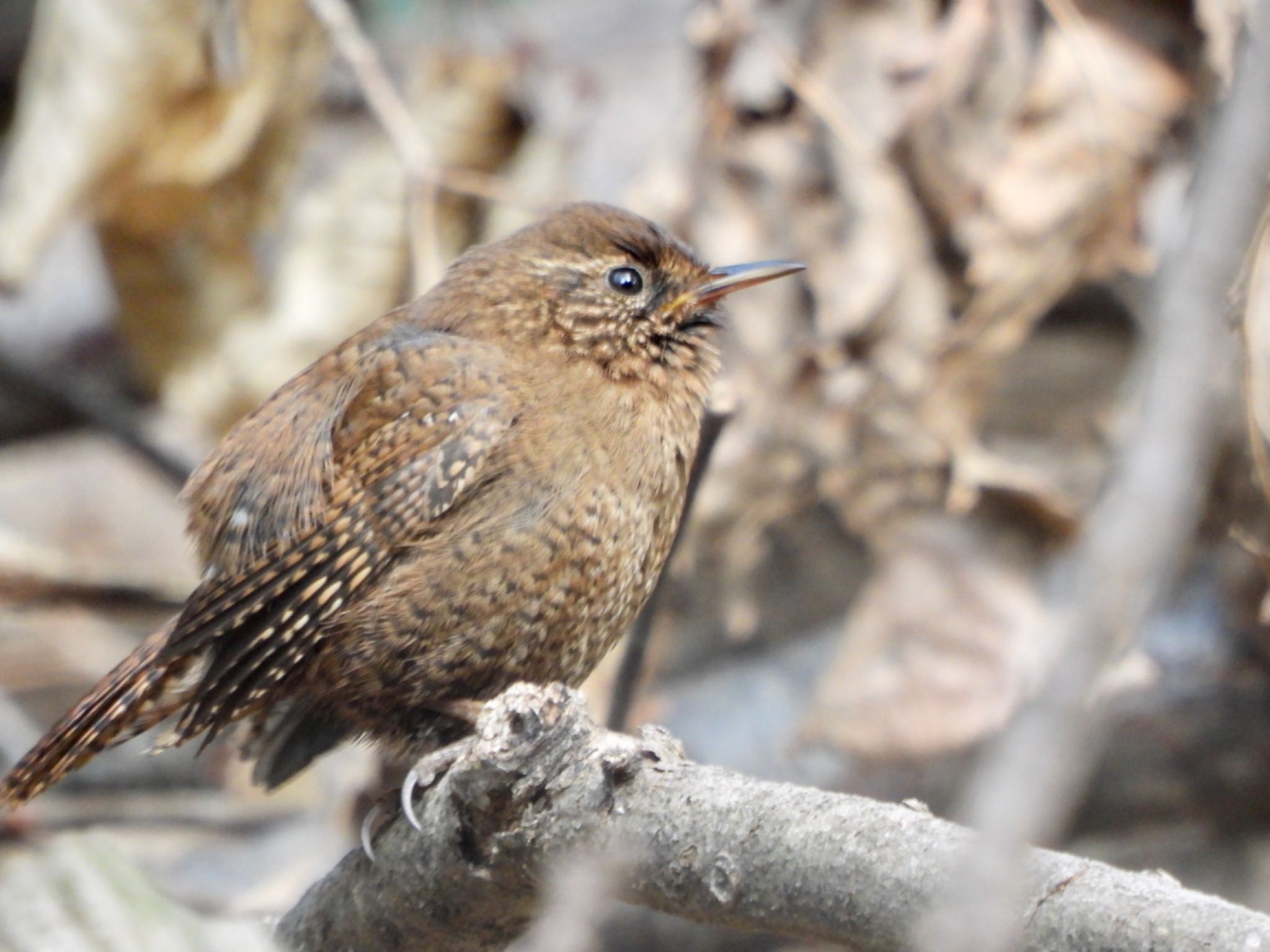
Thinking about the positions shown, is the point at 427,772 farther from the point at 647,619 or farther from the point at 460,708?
the point at 647,619

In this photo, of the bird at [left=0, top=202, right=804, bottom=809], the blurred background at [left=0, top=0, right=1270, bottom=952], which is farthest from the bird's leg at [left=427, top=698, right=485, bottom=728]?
the blurred background at [left=0, top=0, right=1270, bottom=952]

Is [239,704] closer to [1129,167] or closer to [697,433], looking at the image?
[697,433]

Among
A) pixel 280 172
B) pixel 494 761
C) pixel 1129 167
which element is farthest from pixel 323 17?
pixel 494 761

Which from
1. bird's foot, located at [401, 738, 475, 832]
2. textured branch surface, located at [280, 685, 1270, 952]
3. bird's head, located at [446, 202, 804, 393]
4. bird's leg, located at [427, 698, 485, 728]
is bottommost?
textured branch surface, located at [280, 685, 1270, 952]

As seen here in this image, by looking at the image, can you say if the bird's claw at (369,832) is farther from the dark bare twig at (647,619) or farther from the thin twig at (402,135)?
the thin twig at (402,135)

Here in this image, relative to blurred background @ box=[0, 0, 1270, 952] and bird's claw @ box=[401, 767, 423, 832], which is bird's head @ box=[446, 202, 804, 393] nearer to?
blurred background @ box=[0, 0, 1270, 952]

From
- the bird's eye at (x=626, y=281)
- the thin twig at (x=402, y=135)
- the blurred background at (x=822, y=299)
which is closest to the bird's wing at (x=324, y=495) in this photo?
the bird's eye at (x=626, y=281)
